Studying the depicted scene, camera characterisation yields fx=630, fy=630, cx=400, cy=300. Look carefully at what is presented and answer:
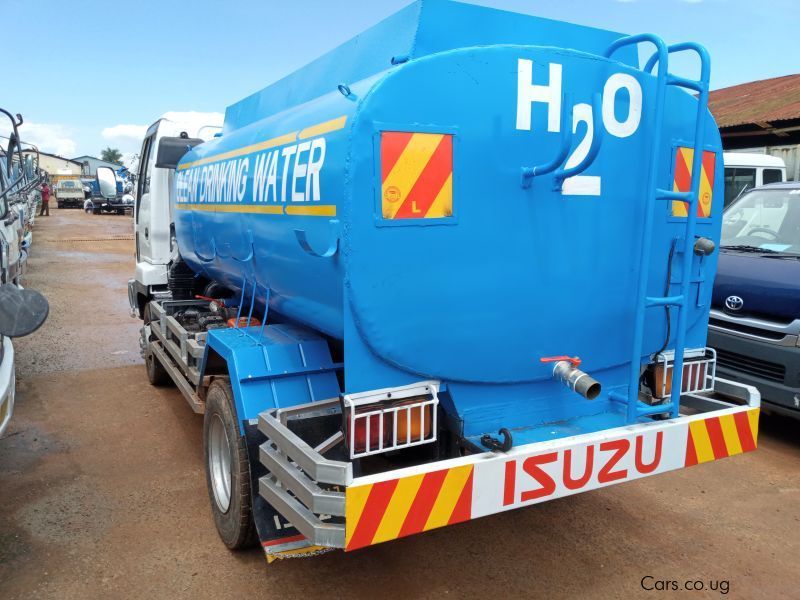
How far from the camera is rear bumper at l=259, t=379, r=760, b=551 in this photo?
227 centimetres

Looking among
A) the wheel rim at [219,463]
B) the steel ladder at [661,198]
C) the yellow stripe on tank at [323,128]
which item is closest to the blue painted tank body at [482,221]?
the yellow stripe on tank at [323,128]

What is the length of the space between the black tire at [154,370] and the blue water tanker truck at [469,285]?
290cm

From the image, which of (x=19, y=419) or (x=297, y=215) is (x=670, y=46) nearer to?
(x=297, y=215)

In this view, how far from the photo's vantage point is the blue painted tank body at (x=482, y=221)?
8.04 feet

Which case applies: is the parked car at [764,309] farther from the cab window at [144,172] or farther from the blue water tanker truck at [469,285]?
the cab window at [144,172]

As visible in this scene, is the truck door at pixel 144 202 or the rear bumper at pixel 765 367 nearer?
the rear bumper at pixel 765 367

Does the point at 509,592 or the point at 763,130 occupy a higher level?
the point at 763,130

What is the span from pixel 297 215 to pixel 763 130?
1378 centimetres

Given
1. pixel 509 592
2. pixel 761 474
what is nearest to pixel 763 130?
pixel 761 474

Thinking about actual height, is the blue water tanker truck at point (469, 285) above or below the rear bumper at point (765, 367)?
above

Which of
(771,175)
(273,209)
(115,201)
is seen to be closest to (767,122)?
(771,175)

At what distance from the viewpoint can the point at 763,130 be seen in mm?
13453

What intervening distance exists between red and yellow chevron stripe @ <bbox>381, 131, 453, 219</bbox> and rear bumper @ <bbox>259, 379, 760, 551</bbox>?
0.98 meters

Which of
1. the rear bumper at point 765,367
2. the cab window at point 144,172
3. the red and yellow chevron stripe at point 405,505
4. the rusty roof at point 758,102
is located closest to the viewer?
the red and yellow chevron stripe at point 405,505
